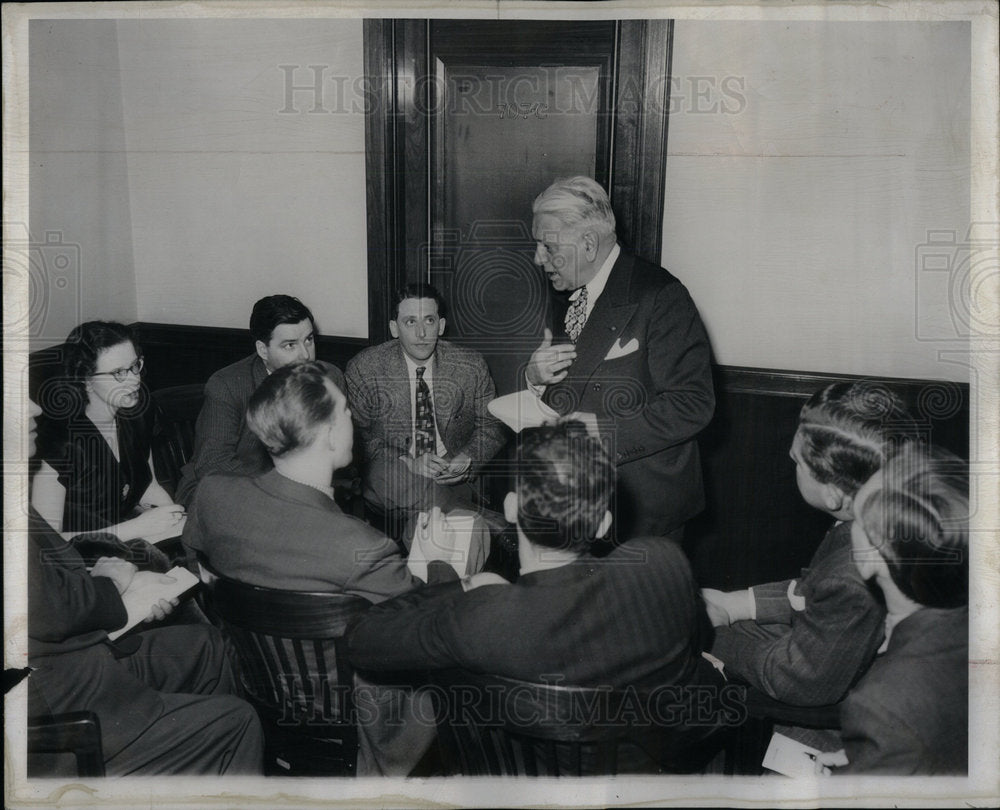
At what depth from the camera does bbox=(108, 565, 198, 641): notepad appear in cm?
205

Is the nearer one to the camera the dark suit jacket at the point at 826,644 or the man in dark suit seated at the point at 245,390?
the dark suit jacket at the point at 826,644

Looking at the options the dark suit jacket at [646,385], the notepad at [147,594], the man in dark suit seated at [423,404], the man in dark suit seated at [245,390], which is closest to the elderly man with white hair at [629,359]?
the dark suit jacket at [646,385]

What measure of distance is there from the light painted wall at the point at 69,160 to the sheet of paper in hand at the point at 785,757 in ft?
6.87

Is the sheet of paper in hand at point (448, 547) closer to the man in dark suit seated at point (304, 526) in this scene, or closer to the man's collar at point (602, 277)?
the man in dark suit seated at point (304, 526)

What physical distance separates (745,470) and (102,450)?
177cm

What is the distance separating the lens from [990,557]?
2.10 metres

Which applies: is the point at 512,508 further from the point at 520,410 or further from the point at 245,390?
the point at 245,390

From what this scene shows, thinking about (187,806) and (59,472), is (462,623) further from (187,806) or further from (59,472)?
(59,472)

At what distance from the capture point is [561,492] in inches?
67.4

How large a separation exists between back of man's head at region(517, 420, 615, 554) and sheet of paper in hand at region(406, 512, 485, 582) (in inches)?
15.1

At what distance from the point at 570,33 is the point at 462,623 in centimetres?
155

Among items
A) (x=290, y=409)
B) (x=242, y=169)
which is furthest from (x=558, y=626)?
(x=242, y=169)

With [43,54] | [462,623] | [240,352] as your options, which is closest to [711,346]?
[462,623]

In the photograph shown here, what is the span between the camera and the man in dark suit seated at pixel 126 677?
1.98 meters
